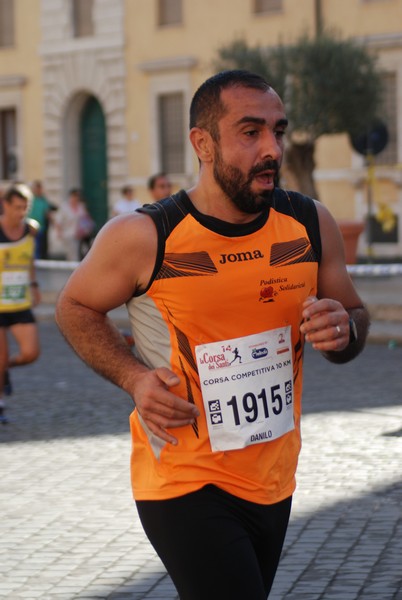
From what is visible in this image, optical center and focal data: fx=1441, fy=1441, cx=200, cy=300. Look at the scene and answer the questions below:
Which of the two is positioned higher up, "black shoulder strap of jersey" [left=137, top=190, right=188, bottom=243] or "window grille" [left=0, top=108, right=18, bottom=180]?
"black shoulder strap of jersey" [left=137, top=190, right=188, bottom=243]

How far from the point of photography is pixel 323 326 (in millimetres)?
3512

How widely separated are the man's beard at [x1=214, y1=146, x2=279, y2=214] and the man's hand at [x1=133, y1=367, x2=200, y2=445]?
474 mm

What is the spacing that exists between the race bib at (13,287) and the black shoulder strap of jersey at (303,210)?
23.3ft

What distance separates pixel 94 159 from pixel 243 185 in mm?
33049

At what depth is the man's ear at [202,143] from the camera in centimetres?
374

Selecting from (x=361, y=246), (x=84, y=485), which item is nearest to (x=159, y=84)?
(x=361, y=246)

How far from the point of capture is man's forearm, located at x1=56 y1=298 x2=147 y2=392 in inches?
147

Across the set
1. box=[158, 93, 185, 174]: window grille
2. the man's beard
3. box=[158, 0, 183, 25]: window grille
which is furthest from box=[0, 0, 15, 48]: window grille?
the man's beard

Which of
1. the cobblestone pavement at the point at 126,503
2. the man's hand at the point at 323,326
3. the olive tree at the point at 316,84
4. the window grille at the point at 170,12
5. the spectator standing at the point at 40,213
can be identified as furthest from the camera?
the window grille at the point at 170,12

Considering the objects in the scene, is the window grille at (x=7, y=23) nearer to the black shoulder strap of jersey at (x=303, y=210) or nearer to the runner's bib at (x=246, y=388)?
the black shoulder strap of jersey at (x=303, y=210)

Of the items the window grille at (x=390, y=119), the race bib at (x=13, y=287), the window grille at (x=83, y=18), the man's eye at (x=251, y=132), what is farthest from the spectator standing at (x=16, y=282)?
the window grille at (x=83, y=18)

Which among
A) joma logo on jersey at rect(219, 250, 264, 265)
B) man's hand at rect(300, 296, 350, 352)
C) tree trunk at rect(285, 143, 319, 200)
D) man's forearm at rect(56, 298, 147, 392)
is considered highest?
joma logo on jersey at rect(219, 250, 264, 265)

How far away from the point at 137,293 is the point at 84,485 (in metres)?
4.18

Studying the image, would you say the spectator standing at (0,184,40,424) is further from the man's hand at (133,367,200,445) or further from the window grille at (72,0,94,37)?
the window grille at (72,0,94,37)
